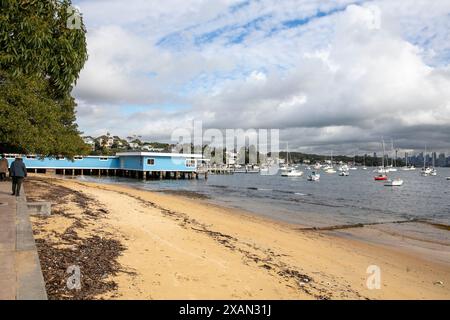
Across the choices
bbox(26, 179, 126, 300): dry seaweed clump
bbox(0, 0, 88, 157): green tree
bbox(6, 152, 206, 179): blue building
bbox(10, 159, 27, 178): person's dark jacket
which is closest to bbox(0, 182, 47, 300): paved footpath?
bbox(26, 179, 126, 300): dry seaweed clump

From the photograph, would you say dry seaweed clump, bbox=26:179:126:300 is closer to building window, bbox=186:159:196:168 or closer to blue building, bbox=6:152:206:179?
blue building, bbox=6:152:206:179

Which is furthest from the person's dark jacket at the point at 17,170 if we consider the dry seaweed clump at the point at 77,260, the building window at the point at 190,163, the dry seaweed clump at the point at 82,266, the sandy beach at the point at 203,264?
the building window at the point at 190,163

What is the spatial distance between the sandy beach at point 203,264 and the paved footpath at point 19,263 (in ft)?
0.82

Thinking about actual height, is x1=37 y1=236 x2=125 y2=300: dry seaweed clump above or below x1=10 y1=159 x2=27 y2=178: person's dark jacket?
below

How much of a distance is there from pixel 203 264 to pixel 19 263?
3.31 m

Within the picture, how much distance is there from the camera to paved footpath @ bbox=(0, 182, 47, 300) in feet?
14.5

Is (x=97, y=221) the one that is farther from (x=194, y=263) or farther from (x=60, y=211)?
(x=194, y=263)

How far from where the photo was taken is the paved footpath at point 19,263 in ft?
14.5

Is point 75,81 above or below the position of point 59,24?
below

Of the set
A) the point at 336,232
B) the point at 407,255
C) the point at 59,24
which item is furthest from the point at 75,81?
the point at 336,232

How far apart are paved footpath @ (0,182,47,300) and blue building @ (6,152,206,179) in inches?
2249

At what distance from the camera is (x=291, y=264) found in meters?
8.95

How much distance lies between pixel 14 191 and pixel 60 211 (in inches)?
131
